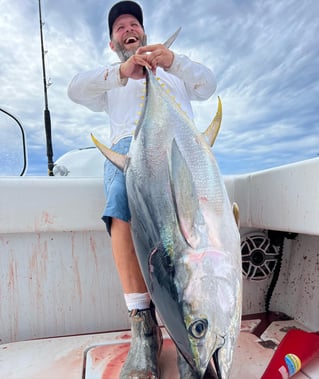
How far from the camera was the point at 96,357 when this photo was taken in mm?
1271

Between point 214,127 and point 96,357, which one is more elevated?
point 214,127

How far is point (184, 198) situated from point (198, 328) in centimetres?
31

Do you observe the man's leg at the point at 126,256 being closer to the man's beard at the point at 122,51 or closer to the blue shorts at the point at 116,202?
the blue shorts at the point at 116,202

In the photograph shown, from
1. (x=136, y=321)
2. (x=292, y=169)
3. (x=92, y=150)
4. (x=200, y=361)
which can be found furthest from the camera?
(x=92, y=150)

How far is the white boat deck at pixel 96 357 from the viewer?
44.7 inches

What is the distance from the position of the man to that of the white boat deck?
0.46 ft

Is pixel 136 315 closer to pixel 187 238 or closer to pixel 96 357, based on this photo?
pixel 96 357

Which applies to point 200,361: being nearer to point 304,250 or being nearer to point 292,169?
point 292,169

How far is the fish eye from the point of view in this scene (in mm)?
733

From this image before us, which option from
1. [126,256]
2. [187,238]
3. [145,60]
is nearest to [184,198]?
[187,238]

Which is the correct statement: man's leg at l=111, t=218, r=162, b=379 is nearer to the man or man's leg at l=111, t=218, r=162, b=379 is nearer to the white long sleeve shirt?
the man

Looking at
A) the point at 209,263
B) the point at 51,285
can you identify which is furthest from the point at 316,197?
the point at 51,285

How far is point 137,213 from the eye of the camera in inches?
36.2

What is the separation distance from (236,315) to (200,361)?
0.13 metres
